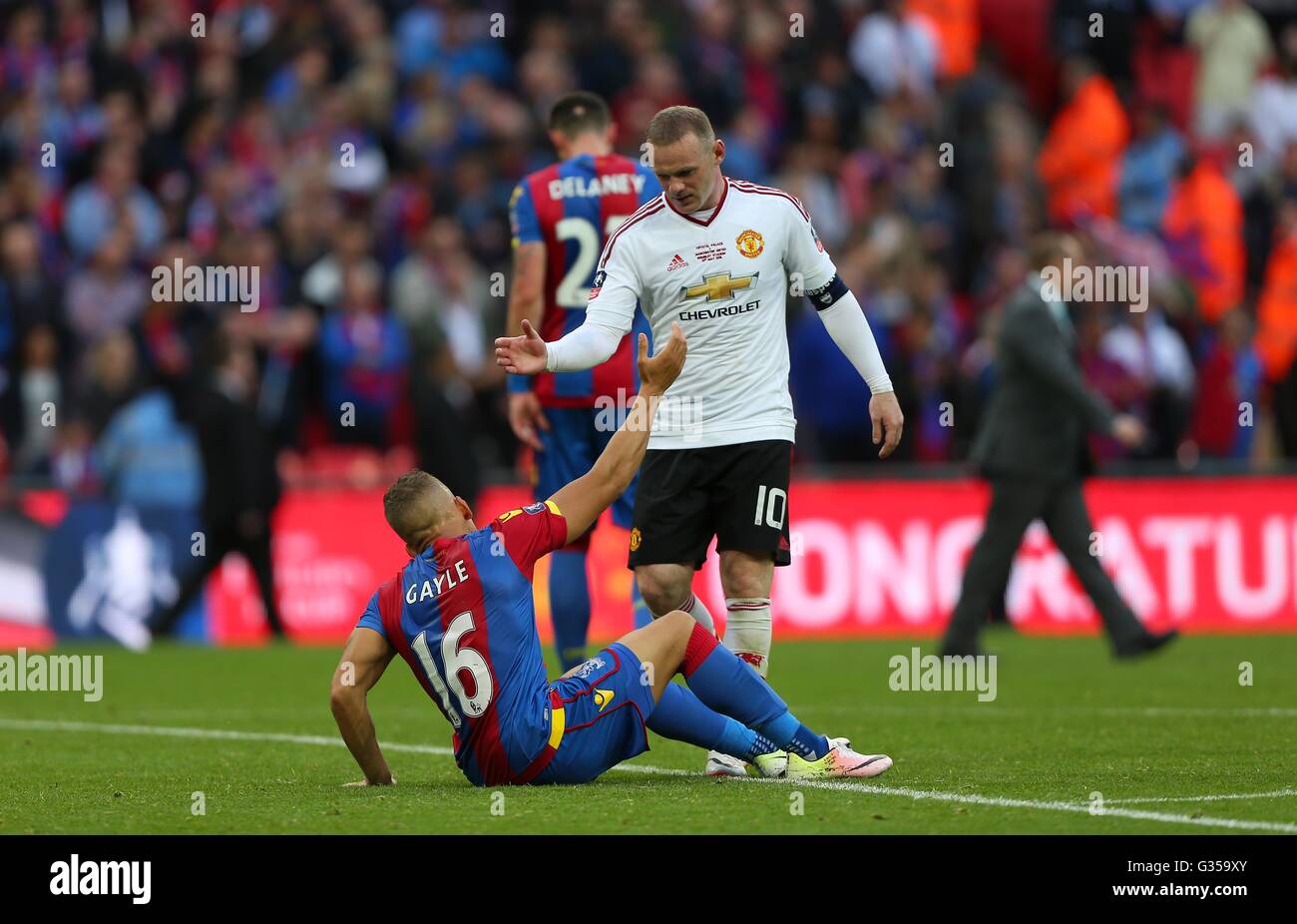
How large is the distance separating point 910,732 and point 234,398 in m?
8.64

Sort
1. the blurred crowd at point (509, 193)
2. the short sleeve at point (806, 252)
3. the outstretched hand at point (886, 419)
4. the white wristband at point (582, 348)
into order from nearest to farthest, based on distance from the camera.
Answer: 1. the white wristband at point (582, 348)
2. the outstretched hand at point (886, 419)
3. the short sleeve at point (806, 252)
4. the blurred crowd at point (509, 193)

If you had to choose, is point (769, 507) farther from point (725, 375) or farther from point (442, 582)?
point (442, 582)

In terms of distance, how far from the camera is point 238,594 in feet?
56.9

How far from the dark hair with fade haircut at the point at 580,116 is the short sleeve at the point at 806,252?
2.10m

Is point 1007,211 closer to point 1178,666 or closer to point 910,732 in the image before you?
point 1178,666

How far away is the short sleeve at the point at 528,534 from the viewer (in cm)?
730

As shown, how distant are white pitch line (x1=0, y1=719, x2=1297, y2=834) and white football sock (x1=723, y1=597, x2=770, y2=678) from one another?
52cm

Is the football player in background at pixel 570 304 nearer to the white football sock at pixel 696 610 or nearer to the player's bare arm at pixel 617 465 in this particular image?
the white football sock at pixel 696 610

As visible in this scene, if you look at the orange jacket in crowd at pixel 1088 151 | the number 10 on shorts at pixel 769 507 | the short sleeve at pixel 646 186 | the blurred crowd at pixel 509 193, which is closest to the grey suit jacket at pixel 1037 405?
the short sleeve at pixel 646 186

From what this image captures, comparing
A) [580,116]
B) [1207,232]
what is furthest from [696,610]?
[1207,232]

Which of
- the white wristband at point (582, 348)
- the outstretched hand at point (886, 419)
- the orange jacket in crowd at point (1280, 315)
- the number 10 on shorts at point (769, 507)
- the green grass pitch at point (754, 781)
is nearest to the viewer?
the green grass pitch at point (754, 781)

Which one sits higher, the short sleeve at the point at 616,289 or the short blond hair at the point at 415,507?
the short sleeve at the point at 616,289

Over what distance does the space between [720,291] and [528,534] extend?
1.55 m

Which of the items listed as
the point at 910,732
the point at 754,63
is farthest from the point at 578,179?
the point at 754,63
